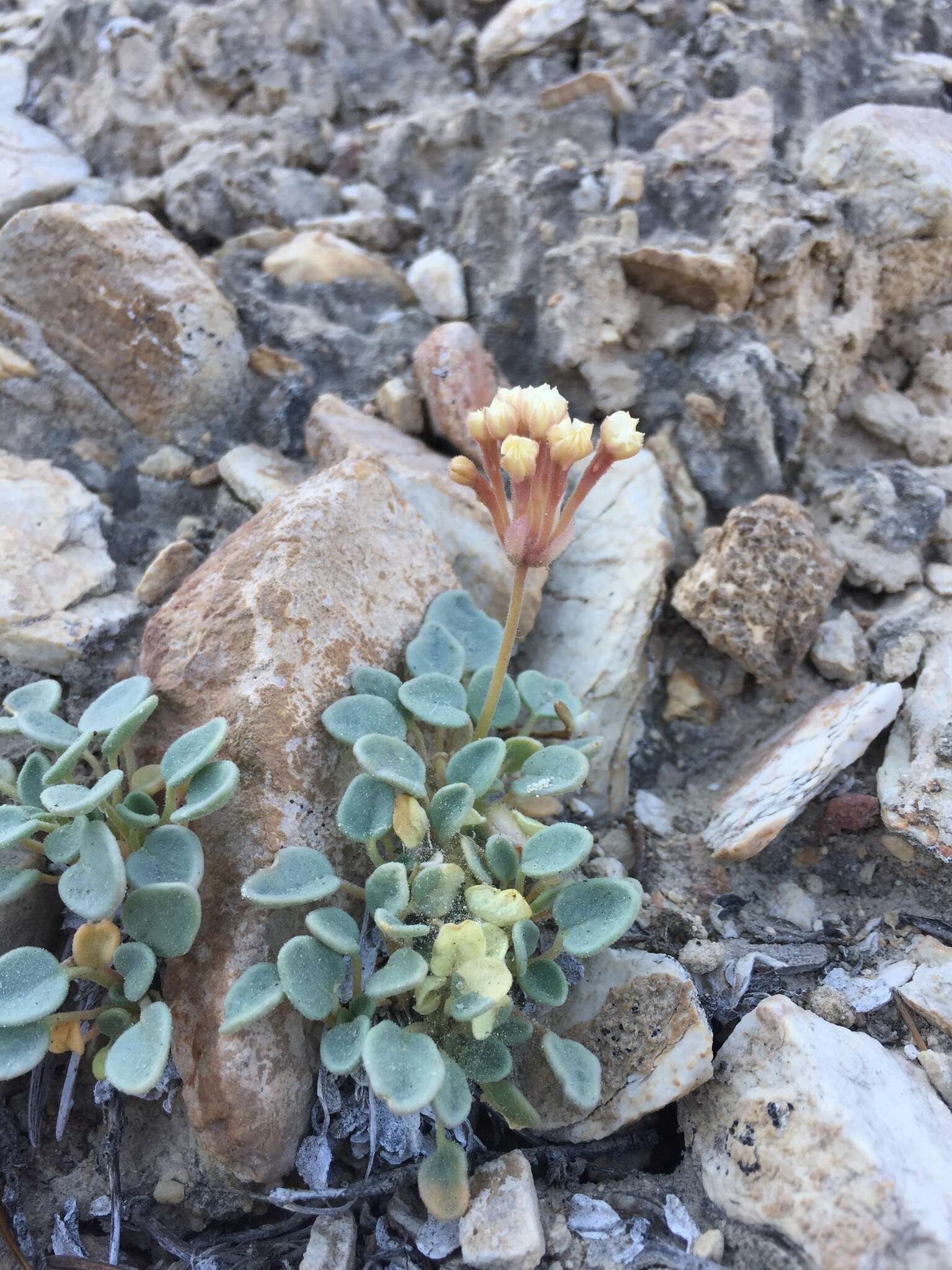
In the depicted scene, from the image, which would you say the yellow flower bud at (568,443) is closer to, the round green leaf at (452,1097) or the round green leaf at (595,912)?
the round green leaf at (595,912)

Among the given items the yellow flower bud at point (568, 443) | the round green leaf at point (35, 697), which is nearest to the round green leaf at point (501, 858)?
the yellow flower bud at point (568, 443)

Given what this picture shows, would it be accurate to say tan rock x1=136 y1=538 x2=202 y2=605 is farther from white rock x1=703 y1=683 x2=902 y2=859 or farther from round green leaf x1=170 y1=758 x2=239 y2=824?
white rock x1=703 y1=683 x2=902 y2=859

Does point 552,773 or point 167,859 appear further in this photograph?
point 552,773

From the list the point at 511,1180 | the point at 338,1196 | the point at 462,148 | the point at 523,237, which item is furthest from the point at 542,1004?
the point at 462,148

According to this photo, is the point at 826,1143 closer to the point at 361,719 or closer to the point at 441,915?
the point at 441,915

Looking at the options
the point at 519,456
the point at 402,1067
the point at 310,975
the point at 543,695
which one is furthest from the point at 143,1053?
the point at 519,456

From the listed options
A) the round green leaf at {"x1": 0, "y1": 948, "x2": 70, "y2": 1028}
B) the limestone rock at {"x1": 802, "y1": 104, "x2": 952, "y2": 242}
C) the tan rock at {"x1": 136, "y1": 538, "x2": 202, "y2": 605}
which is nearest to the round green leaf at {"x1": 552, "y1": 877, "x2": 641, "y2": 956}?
the round green leaf at {"x1": 0, "y1": 948, "x2": 70, "y2": 1028}

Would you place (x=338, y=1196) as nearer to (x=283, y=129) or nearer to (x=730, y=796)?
(x=730, y=796)
